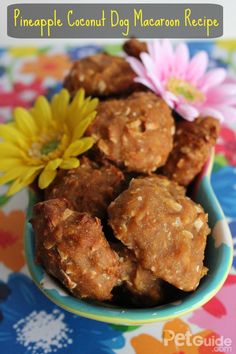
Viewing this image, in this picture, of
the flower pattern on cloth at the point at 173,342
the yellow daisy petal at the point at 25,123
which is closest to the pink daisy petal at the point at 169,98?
the yellow daisy petal at the point at 25,123

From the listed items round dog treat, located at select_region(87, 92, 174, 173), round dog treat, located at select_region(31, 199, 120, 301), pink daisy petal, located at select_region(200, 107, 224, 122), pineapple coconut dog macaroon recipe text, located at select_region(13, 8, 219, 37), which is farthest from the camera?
pineapple coconut dog macaroon recipe text, located at select_region(13, 8, 219, 37)

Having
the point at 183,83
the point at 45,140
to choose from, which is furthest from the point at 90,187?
the point at 183,83

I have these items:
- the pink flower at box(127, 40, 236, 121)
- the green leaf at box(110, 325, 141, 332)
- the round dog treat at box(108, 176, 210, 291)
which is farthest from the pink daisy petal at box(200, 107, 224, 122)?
the green leaf at box(110, 325, 141, 332)

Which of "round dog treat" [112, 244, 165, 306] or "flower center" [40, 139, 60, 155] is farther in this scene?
"flower center" [40, 139, 60, 155]

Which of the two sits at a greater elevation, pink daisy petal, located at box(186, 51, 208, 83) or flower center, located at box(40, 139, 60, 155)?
pink daisy petal, located at box(186, 51, 208, 83)

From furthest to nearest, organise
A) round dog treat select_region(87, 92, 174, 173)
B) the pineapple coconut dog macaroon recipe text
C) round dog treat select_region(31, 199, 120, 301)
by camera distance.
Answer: the pineapple coconut dog macaroon recipe text < round dog treat select_region(87, 92, 174, 173) < round dog treat select_region(31, 199, 120, 301)

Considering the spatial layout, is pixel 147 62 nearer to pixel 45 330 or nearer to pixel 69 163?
pixel 69 163

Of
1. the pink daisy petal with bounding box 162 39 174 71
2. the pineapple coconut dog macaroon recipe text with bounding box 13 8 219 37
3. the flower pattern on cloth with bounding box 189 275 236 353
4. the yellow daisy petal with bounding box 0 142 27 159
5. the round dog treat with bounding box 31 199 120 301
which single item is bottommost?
the flower pattern on cloth with bounding box 189 275 236 353

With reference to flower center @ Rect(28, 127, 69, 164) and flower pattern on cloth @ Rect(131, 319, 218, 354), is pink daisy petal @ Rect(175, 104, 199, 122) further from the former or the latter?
flower pattern on cloth @ Rect(131, 319, 218, 354)
